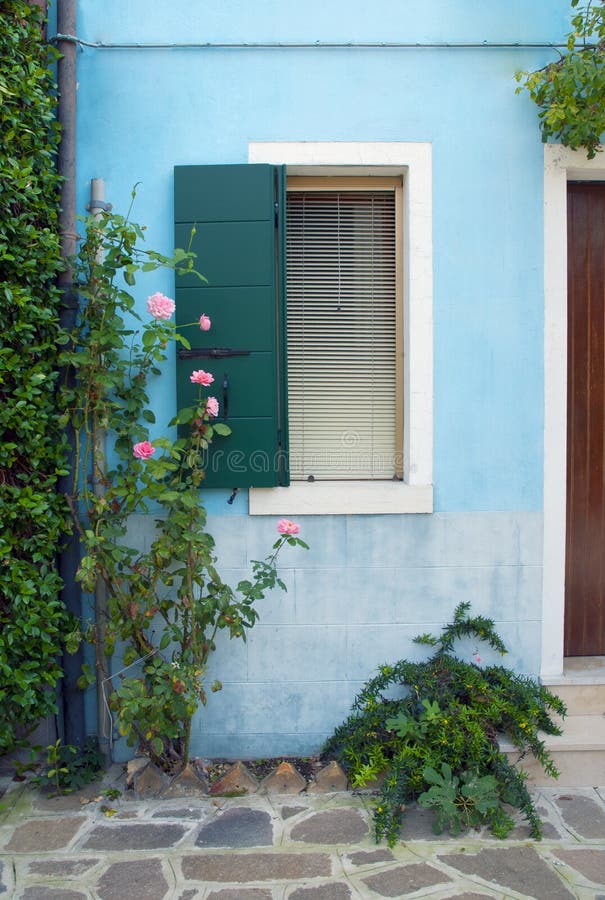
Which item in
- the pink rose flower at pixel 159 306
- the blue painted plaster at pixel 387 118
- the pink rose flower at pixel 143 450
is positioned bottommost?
the pink rose flower at pixel 143 450

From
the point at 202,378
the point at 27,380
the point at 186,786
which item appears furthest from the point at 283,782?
the point at 27,380

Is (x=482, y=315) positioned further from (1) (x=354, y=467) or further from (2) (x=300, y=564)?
(2) (x=300, y=564)

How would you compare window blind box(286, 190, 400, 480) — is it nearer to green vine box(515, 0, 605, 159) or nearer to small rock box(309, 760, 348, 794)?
green vine box(515, 0, 605, 159)

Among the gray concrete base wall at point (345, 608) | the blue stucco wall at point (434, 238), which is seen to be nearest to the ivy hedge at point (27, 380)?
the blue stucco wall at point (434, 238)

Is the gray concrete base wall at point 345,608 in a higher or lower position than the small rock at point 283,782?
higher

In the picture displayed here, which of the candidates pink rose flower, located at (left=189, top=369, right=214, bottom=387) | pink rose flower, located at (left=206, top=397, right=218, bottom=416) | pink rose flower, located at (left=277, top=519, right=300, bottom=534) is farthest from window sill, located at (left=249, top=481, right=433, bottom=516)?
pink rose flower, located at (left=189, top=369, right=214, bottom=387)

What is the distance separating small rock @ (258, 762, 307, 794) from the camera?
11.3ft

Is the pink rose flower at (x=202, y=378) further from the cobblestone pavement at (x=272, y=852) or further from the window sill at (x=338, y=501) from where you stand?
the cobblestone pavement at (x=272, y=852)

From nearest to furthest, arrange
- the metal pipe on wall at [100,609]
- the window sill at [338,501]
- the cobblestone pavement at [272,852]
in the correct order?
1. the cobblestone pavement at [272,852]
2. the metal pipe on wall at [100,609]
3. the window sill at [338,501]

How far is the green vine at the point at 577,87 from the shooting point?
3307 mm

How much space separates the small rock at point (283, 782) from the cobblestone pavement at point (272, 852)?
1.4 inches

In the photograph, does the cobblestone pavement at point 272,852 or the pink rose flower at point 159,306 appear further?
the pink rose flower at point 159,306

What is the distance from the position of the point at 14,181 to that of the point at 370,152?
1.61 meters

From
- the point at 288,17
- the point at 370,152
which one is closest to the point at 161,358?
the point at 370,152
